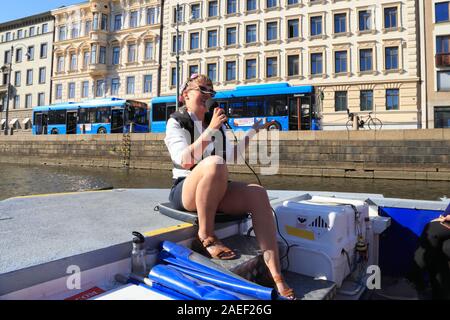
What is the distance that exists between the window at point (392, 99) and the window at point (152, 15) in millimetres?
21799

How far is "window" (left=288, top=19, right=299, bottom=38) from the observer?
83.7ft

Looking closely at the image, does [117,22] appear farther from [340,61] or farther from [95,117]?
[340,61]

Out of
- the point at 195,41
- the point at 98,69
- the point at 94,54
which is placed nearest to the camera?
the point at 195,41

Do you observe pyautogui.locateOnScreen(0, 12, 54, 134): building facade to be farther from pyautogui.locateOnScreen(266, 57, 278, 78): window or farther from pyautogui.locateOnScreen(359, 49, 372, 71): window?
pyautogui.locateOnScreen(359, 49, 372, 71): window

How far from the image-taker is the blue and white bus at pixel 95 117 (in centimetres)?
2172

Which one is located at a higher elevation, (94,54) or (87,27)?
(87,27)

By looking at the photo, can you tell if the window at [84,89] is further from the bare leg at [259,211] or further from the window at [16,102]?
the bare leg at [259,211]

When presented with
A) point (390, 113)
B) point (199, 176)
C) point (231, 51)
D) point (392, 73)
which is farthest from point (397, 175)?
point (231, 51)

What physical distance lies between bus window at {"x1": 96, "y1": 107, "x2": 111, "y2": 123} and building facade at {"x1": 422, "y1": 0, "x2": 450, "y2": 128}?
21737 millimetres

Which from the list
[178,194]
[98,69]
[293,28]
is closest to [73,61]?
[98,69]

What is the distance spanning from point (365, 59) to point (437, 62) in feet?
14.9

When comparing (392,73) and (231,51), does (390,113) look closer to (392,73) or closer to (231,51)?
(392,73)

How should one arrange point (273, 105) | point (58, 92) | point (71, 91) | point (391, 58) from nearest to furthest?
1. point (273, 105)
2. point (391, 58)
3. point (71, 91)
4. point (58, 92)

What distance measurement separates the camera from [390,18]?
2297cm
